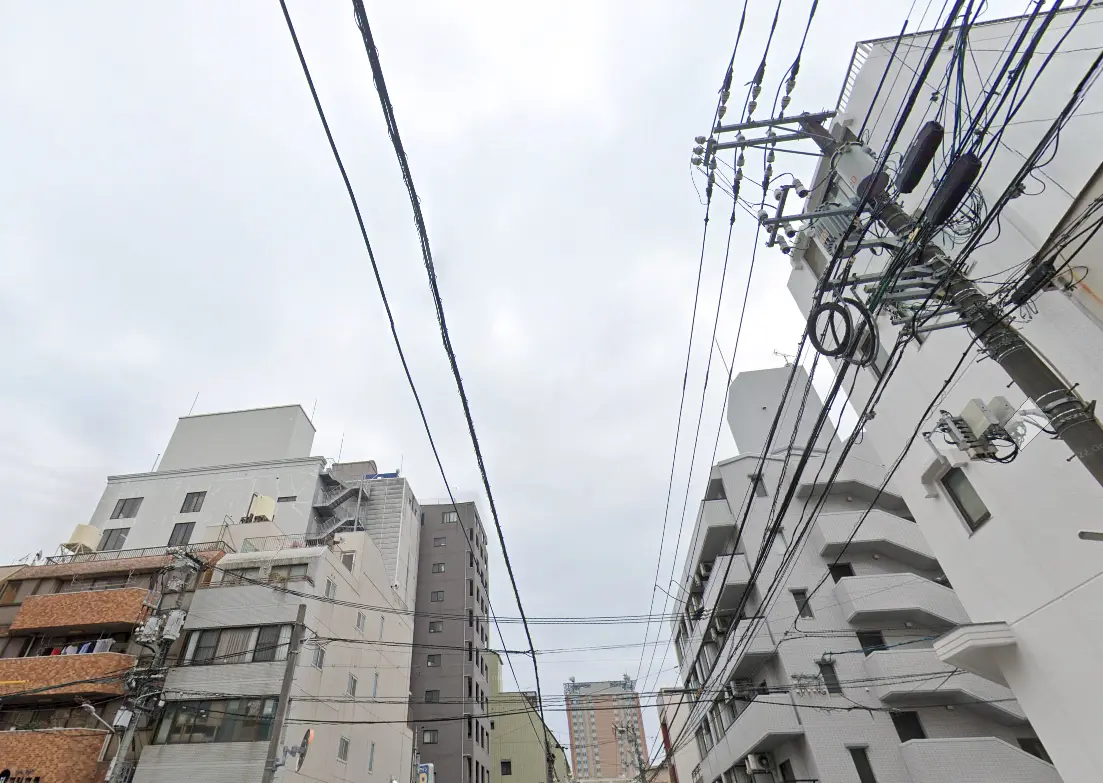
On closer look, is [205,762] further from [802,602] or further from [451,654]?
[451,654]

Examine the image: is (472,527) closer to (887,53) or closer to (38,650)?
(38,650)

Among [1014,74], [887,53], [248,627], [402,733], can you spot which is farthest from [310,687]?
[887,53]

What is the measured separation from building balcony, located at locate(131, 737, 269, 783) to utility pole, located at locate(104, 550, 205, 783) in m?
0.82

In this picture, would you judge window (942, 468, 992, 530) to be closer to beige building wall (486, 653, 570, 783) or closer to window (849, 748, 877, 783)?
window (849, 748, 877, 783)

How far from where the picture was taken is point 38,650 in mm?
21984

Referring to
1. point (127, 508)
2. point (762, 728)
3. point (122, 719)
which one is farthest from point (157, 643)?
point (127, 508)

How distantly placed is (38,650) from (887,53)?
34.6 m

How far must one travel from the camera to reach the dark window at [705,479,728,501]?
92.5 feet

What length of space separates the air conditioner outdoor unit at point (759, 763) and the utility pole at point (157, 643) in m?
22.3

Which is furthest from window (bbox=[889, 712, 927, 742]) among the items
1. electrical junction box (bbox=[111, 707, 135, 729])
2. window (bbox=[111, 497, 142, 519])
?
window (bbox=[111, 497, 142, 519])

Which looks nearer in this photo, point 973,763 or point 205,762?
point 973,763

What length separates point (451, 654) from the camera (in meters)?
39.7

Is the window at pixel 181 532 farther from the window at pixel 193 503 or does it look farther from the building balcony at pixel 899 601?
the building balcony at pixel 899 601

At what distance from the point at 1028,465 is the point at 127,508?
47.8 meters
